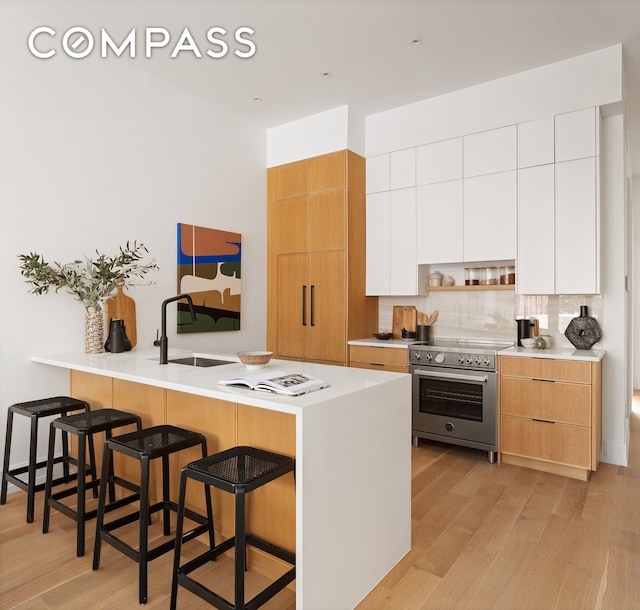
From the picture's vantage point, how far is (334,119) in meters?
4.34

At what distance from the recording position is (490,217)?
377 centimetres

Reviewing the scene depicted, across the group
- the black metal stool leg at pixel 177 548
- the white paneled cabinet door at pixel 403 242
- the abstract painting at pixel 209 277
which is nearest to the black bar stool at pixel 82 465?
the black metal stool leg at pixel 177 548

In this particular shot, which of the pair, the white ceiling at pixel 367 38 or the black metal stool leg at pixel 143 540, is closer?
the black metal stool leg at pixel 143 540

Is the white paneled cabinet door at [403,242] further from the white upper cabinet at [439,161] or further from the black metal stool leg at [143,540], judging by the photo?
the black metal stool leg at [143,540]

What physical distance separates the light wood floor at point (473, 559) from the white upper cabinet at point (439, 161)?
2.51m

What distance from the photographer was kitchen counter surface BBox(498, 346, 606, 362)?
123 inches

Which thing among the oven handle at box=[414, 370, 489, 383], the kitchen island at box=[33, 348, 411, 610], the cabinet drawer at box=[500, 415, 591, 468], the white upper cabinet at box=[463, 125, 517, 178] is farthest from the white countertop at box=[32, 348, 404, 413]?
the white upper cabinet at box=[463, 125, 517, 178]

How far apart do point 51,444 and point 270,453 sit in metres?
1.35

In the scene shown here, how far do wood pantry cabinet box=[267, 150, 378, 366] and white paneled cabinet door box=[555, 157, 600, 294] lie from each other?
1.72 m

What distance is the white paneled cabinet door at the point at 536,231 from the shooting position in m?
3.50

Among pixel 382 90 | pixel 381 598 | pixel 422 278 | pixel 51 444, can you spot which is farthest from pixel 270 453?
pixel 382 90

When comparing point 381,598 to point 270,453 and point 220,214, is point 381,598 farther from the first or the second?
point 220,214

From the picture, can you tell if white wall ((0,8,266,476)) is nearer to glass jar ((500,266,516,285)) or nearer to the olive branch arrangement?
the olive branch arrangement

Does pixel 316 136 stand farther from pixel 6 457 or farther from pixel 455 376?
pixel 6 457
